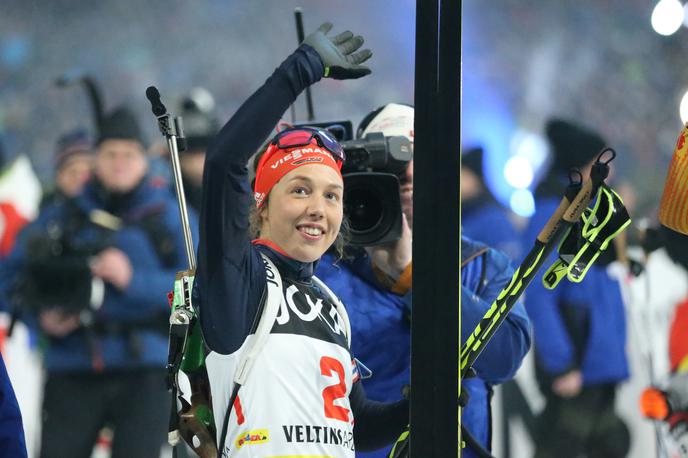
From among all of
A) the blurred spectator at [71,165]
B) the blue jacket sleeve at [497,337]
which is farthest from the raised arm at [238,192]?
the blurred spectator at [71,165]

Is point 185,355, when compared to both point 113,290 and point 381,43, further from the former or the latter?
point 381,43

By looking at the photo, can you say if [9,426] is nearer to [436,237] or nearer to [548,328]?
[436,237]

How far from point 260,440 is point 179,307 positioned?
0.81ft

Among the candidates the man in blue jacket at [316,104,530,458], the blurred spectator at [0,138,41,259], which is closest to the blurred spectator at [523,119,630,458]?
the blurred spectator at [0,138,41,259]

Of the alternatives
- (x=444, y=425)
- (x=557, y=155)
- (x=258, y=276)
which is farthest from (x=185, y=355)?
(x=557, y=155)

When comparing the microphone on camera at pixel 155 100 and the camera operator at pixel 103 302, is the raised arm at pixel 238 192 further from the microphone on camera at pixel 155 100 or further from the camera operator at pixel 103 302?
the camera operator at pixel 103 302

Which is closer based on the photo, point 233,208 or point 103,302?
point 233,208

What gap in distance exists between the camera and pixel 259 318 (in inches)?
63.4

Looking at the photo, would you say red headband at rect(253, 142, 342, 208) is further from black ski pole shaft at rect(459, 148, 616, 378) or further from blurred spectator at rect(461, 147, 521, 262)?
blurred spectator at rect(461, 147, 521, 262)

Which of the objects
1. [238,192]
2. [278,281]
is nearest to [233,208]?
[238,192]

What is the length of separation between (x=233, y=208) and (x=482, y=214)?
316cm

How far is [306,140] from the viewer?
1775 millimetres

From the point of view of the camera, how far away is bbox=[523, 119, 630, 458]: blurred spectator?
439 cm

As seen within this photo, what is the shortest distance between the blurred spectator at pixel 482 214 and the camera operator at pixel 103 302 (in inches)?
50.8
